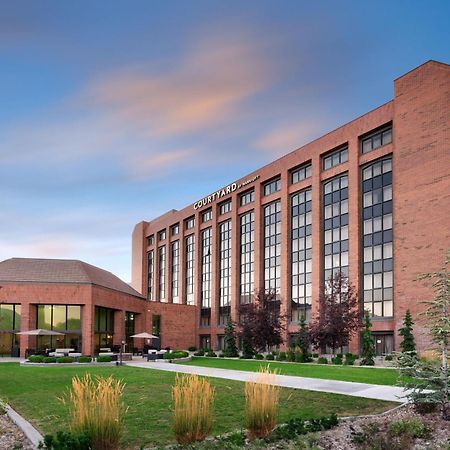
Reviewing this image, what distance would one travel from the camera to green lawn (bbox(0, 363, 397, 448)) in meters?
12.1

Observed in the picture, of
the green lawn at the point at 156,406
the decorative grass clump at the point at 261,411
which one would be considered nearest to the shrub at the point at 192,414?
the green lawn at the point at 156,406

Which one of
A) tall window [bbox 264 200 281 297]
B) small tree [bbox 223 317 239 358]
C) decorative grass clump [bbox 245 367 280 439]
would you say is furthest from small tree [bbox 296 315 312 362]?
decorative grass clump [bbox 245 367 280 439]

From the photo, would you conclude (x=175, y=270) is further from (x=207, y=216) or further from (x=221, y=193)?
(x=221, y=193)

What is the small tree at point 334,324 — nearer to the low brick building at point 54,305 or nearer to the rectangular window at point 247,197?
the low brick building at point 54,305

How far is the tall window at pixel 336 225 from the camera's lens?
1956 inches

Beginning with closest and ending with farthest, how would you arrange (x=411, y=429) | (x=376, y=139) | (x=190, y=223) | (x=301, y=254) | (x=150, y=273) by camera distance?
(x=411, y=429), (x=376, y=139), (x=301, y=254), (x=190, y=223), (x=150, y=273)

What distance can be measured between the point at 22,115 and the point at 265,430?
1806 centimetres

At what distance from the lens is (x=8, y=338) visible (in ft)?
153

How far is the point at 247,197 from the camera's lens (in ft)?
216

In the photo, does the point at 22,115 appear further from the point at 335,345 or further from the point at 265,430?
the point at 335,345

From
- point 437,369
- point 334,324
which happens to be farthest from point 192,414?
point 334,324

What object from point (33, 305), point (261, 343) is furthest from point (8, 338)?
point (261, 343)

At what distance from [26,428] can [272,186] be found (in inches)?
1990

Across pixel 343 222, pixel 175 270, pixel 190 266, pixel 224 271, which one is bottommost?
pixel 224 271
